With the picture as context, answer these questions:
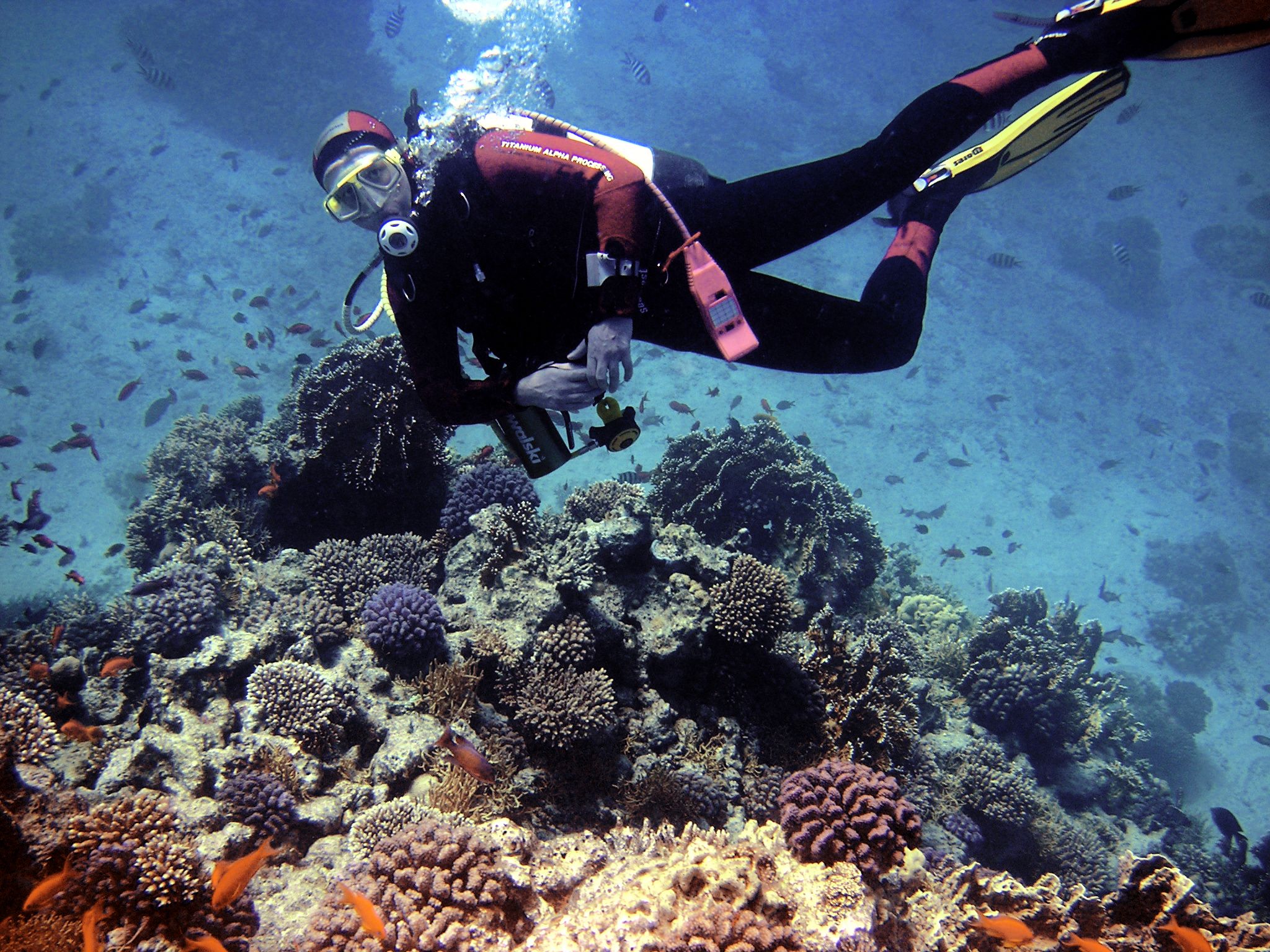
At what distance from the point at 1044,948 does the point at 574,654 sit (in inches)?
121

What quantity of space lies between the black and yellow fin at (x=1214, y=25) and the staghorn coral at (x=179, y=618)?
279 inches

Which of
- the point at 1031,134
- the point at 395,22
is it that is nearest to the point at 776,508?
the point at 1031,134

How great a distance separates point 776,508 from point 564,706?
506cm

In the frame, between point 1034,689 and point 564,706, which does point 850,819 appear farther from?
point 1034,689

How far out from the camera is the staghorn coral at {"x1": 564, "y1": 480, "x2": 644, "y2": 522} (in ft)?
20.2

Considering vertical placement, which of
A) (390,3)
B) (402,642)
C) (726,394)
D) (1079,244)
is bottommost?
(402,642)

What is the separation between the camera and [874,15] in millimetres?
41219

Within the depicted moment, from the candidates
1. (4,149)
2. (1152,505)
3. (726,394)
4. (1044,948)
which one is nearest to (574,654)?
(1044,948)

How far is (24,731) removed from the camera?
3.41 metres

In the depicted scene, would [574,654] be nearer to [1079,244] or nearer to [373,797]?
[373,797]

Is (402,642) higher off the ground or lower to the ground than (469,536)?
lower

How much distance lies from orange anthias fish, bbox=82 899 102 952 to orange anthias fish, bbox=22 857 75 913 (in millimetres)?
189

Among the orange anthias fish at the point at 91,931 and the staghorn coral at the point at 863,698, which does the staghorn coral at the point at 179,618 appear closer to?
the orange anthias fish at the point at 91,931

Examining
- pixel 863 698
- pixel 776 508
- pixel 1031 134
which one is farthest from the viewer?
pixel 776 508
